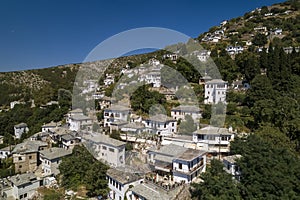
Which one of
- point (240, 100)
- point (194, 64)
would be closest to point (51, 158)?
point (240, 100)

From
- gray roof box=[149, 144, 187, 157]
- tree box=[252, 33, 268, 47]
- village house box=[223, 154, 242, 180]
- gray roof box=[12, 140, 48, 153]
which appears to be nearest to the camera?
village house box=[223, 154, 242, 180]

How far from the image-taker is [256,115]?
18.6 meters

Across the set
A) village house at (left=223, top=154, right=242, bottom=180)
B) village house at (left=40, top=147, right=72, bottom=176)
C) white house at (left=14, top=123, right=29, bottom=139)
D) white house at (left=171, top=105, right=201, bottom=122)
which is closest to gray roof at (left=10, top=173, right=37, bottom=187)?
village house at (left=40, top=147, right=72, bottom=176)

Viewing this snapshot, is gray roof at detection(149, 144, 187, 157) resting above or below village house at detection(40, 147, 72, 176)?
above

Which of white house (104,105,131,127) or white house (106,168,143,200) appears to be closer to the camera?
white house (106,168,143,200)

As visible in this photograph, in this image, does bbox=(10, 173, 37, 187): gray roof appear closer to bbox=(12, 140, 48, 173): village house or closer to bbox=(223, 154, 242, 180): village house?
bbox=(12, 140, 48, 173): village house

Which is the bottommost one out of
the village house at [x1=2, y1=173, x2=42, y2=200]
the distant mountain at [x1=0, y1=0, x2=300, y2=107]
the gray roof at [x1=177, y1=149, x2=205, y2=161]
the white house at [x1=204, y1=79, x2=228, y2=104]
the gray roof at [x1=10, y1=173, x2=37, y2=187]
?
the village house at [x1=2, y1=173, x2=42, y2=200]

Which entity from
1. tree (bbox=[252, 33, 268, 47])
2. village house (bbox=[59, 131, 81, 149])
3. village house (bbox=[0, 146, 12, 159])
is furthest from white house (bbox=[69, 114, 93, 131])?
tree (bbox=[252, 33, 268, 47])

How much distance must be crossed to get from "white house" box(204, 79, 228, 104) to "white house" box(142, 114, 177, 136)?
267 inches

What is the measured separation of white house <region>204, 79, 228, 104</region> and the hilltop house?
37.7 feet

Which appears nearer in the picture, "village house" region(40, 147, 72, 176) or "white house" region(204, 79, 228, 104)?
"village house" region(40, 147, 72, 176)

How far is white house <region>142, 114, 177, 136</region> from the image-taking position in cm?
2011

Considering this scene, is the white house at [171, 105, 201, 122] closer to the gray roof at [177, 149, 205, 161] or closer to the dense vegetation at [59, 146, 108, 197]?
the gray roof at [177, 149, 205, 161]

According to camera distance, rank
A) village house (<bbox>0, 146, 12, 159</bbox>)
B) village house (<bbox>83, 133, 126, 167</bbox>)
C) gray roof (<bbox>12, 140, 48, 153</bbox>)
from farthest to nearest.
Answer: village house (<bbox>0, 146, 12, 159</bbox>), gray roof (<bbox>12, 140, 48, 153</bbox>), village house (<bbox>83, 133, 126, 167</bbox>)
